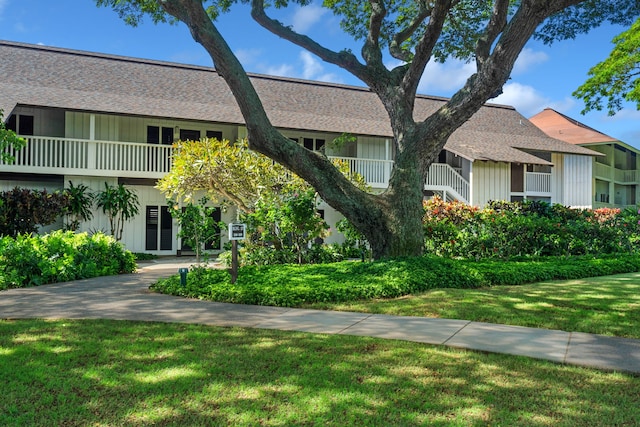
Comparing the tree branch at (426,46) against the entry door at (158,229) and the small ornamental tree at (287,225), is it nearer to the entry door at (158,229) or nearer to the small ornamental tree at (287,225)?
the small ornamental tree at (287,225)

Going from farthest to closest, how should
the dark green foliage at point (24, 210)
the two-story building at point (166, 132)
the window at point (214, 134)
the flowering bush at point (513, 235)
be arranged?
the window at point (214, 134) → the two-story building at point (166, 132) → the dark green foliage at point (24, 210) → the flowering bush at point (513, 235)

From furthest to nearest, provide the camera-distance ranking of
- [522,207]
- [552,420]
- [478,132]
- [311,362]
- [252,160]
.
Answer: [478,132] < [522,207] < [252,160] < [311,362] < [552,420]

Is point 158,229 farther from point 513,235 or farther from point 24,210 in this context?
point 513,235

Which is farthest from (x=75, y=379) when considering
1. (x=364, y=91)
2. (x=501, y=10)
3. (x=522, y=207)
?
(x=364, y=91)

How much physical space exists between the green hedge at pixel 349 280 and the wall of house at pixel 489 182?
568 inches

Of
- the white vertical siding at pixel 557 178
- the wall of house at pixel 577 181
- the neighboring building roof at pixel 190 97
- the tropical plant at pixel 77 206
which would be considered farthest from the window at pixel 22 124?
the wall of house at pixel 577 181

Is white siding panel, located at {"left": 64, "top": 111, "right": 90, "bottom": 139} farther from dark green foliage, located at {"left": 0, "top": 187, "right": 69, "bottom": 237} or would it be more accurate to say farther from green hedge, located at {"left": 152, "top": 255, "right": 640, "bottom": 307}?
green hedge, located at {"left": 152, "top": 255, "right": 640, "bottom": 307}

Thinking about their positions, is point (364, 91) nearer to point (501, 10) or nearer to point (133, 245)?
point (133, 245)

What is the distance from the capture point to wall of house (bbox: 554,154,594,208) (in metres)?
29.3

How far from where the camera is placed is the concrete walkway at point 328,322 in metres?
5.45

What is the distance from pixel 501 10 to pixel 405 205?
4.63 metres

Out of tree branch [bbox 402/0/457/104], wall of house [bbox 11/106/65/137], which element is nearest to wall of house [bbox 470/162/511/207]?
tree branch [bbox 402/0/457/104]

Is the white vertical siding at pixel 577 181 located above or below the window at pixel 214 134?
below

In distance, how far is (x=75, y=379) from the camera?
4426mm
